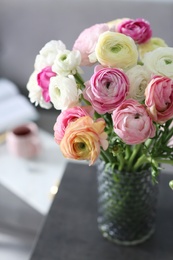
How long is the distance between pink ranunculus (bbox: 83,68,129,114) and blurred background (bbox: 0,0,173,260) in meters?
0.54

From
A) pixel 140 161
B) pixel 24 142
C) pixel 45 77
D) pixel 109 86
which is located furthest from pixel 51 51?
pixel 24 142

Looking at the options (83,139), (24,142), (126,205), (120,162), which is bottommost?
(24,142)

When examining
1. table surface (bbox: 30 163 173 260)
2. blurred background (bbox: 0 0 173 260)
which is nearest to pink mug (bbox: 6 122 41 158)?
blurred background (bbox: 0 0 173 260)

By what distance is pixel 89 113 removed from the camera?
2.23ft

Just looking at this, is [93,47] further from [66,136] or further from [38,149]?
[38,149]

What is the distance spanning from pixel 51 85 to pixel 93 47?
0.10m

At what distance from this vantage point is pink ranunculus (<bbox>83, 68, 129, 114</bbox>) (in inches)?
24.1

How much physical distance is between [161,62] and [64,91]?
155 mm

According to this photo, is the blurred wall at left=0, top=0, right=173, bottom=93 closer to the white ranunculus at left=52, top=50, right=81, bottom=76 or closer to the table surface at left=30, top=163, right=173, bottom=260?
the table surface at left=30, top=163, right=173, bottom=260

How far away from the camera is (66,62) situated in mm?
653

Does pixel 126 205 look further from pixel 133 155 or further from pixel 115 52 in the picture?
pixel 115 52

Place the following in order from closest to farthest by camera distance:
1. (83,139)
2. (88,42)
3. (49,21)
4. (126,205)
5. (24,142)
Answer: (83,139), (88,42), (126,205), (24,142), (49,21)

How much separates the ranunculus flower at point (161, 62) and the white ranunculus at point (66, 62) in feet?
0.36

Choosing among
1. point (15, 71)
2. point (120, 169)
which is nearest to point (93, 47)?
point (120, 169)
